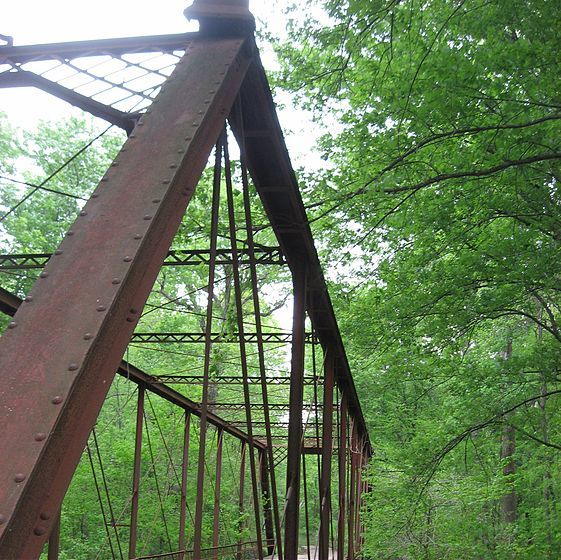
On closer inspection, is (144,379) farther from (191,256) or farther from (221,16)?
(221,16)

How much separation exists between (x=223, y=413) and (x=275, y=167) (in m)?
32.2

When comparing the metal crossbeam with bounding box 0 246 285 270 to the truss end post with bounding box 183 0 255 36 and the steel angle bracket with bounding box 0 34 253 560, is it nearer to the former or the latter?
the truss end post with bounding box 183 0 255 36

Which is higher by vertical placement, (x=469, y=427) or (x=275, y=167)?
(x=275, y=167)

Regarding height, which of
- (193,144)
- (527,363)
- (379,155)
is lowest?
(193,144)

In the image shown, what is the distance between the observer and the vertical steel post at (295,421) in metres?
7.32

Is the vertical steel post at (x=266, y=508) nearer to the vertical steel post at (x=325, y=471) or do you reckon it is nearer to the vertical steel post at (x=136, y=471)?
the vertical steel post at (x=136, y=471)

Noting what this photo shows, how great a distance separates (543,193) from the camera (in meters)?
10.0

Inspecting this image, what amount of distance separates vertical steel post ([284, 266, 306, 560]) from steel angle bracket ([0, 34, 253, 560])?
467 centimetres

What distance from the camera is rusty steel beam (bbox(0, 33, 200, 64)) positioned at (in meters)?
3.73

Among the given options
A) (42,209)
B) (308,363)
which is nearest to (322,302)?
(308,363)

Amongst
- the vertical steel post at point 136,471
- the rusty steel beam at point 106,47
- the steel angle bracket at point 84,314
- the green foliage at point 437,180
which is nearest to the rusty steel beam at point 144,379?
the vertical steel post at point 136,471

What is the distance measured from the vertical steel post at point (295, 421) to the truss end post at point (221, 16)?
167 inches

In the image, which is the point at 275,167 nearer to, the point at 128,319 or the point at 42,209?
the point at 128,319

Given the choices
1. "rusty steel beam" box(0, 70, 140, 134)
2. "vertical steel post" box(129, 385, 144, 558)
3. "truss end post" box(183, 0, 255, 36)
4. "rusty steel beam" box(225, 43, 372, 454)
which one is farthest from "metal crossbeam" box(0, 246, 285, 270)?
"truss end post" box(183, 0, 255, 36)
